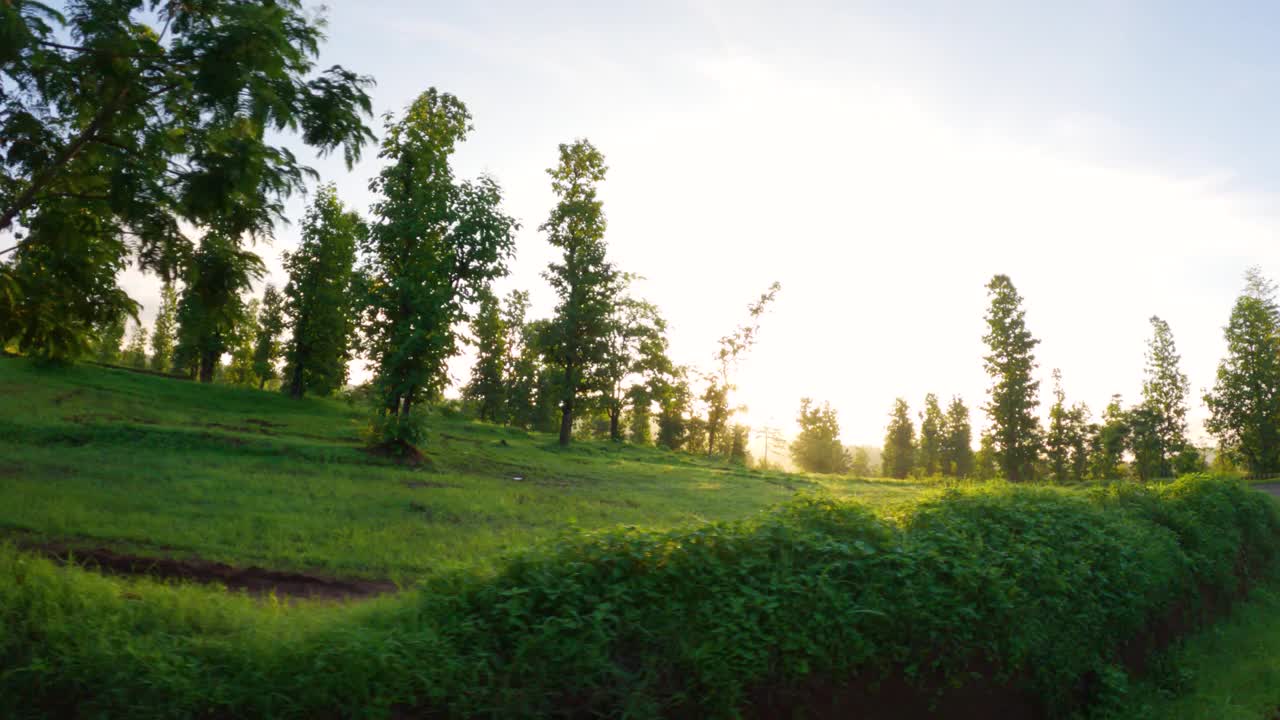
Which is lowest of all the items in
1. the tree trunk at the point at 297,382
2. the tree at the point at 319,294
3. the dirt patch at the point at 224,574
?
the dirt patch at the point at 224,574

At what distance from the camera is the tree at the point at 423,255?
869 inches

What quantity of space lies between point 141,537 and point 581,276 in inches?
1028

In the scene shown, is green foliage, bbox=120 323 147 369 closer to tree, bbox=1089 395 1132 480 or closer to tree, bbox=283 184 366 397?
tree, bbox=283 184 366 397

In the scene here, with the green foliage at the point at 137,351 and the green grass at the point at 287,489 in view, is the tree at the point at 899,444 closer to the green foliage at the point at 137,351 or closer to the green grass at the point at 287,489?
the green grass at the point at 287,489

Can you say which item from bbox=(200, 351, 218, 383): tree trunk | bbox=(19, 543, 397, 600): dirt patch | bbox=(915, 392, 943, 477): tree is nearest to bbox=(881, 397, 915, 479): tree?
bbox=(915, 392, 943, 477): tree

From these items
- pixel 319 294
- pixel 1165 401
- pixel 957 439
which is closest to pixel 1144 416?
pixel 1165 401

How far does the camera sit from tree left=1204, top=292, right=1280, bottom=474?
49.1 metres

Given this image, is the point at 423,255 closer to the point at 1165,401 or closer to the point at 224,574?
the point at 224,574

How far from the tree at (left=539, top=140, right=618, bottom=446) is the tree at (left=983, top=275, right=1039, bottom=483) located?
2728 cm

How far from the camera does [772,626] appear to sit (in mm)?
4273

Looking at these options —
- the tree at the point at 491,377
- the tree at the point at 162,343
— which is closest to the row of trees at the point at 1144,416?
the tree at the point at 491,377

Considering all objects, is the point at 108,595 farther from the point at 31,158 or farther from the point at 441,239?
the point at 441,239

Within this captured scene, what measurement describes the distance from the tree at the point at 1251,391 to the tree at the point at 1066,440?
11.2 meters

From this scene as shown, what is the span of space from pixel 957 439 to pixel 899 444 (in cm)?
684
